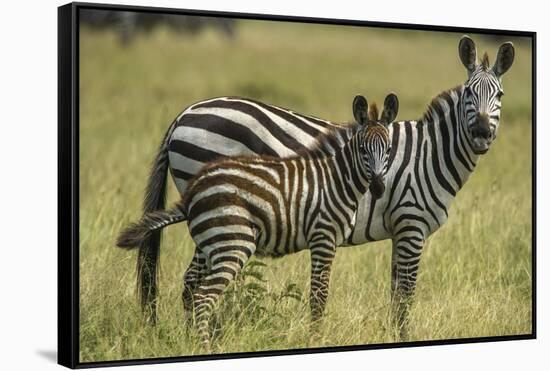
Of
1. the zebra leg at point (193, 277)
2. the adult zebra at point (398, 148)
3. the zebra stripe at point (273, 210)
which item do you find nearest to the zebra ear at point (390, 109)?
the zebra stripe at point (273, 210)

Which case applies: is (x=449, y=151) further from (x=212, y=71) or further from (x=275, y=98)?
(x=212, y=71)

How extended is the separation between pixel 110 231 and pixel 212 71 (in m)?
6.38

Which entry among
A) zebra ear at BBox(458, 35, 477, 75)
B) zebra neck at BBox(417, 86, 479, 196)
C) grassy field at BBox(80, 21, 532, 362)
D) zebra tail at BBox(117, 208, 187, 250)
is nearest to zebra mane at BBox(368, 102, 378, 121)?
zebra neck at BBox(417, 86, 479, 196)

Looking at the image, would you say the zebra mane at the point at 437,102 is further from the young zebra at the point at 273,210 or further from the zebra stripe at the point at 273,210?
the zebra stripe at the point at 273,210

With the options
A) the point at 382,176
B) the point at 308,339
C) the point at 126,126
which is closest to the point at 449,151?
the point at 382,176

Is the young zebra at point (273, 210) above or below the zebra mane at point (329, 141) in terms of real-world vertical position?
below

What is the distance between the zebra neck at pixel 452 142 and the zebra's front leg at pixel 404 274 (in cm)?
57

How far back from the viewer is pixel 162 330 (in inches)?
302

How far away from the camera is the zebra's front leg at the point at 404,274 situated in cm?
828

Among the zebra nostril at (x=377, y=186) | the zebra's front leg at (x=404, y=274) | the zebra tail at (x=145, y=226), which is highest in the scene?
the zebra nostril at (x=377, y=186)

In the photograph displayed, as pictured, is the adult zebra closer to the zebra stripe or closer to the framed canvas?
the framed canvas

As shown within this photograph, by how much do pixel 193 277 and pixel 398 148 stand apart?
1832 millimetres

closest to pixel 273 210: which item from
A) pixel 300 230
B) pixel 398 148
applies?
pixel 300 230

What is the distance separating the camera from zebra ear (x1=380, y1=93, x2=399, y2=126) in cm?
795
